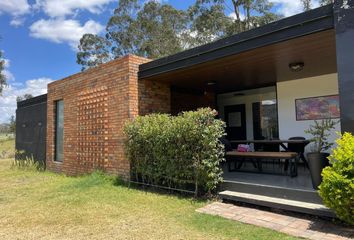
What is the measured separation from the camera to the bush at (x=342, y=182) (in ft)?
12.2

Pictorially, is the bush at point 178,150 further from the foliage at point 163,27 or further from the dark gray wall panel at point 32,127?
the foliage at point 163,27

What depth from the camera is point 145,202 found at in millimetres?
5910

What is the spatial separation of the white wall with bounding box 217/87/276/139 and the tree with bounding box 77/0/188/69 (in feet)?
46.0

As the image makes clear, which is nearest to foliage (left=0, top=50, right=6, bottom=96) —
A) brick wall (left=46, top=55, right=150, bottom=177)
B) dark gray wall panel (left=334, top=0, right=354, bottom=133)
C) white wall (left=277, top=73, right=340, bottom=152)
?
brick wall (left=46, top=55, right=150, bottom=177)

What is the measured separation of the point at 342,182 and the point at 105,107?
629cm

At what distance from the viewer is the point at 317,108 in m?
8.53

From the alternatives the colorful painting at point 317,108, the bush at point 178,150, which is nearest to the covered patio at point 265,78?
the colorful painting at point 317,108

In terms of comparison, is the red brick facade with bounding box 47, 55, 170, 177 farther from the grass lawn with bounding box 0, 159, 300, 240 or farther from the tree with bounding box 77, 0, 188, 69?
the tree with bounding box 77, 0, 188, 69

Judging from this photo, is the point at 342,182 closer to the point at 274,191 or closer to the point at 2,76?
the point at 274,191

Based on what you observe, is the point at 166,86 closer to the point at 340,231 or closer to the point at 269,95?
the point at 269,95

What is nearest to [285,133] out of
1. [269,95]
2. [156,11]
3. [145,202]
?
[269,95]

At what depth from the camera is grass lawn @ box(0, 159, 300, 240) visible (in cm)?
420

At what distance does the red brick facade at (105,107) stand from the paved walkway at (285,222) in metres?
3.26

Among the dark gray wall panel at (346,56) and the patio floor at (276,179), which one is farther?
the patio floor at (276,179)
